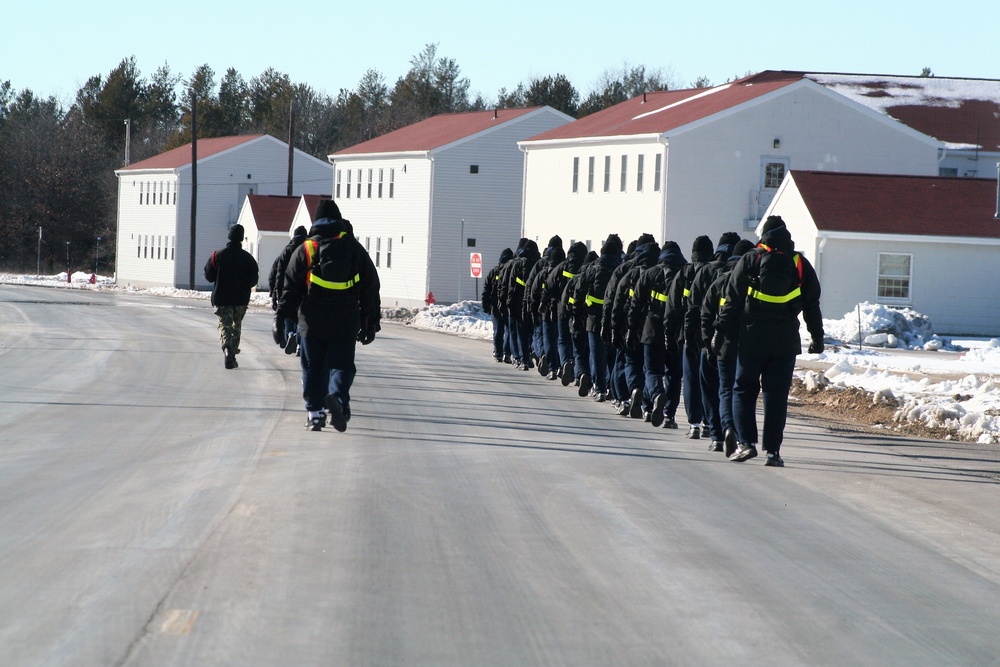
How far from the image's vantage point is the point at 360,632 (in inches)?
226

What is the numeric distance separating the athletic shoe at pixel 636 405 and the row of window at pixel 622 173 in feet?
97.5

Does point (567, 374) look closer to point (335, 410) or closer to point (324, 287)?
point (324, 287)

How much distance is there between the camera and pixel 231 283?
19500 mm

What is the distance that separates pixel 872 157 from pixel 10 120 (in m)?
90.1

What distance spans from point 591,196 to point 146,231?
41.3 metres

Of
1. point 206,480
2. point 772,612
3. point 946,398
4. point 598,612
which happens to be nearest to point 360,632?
point 598,612

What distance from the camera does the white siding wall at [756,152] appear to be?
4391cm

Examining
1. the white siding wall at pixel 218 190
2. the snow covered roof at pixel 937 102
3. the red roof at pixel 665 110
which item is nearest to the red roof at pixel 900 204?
the red roof at pixel 665 110

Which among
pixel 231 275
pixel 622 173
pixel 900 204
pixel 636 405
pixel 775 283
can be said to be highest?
pixel 622 173

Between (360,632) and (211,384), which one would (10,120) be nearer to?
(211,384)

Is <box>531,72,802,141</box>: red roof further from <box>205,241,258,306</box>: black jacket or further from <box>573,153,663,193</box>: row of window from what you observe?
<box>205,241,258,306</box>: black jacket

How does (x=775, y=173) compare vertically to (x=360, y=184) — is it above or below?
below

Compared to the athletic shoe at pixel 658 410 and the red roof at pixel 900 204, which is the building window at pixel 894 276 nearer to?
the red roof at pixel 900 204

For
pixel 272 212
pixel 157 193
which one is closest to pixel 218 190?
pixel 157 193
